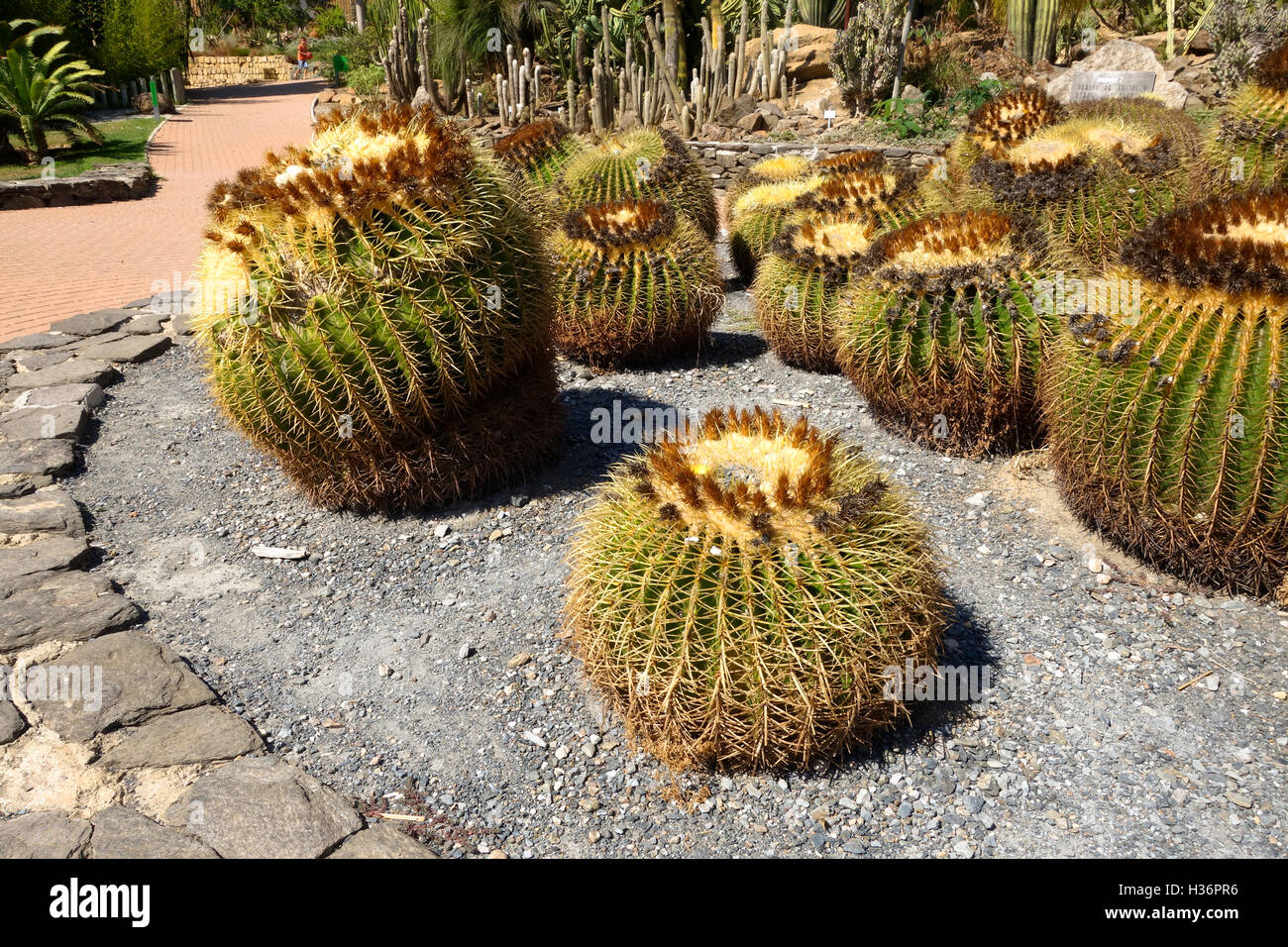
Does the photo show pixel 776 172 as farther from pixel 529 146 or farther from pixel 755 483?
pixel 755 483

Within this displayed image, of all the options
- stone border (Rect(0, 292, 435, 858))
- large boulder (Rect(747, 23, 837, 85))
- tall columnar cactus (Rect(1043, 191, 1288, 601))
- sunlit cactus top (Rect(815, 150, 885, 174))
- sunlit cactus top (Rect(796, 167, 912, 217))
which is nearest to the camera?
stone border (Rect(0, 292, 435, 858))

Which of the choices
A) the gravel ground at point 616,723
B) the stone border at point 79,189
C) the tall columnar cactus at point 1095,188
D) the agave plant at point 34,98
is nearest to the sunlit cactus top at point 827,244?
the tall columnar cactus at point 1095,188

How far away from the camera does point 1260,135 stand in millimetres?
5051

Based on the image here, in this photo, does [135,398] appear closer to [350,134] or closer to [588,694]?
[350,134]

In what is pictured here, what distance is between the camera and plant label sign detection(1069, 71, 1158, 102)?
34.1 ft

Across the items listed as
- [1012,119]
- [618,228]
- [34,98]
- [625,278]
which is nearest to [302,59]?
[34,98]

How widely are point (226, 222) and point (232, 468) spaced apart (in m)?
1.69

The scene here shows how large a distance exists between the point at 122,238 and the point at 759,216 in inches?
346

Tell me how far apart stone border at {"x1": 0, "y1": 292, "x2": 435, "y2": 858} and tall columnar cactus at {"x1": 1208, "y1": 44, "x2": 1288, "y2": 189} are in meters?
5.39

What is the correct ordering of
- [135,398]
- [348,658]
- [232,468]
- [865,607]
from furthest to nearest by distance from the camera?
[135,398] → [232,468] → [348,658] → [865,607]

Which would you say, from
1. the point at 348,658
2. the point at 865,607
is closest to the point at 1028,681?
the point at 865,607

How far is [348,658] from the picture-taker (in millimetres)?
3598

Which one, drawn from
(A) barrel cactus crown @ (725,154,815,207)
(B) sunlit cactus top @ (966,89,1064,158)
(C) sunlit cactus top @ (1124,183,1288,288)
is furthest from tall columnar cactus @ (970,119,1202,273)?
(A) barrel cactus crown @ (725,154,815,207)

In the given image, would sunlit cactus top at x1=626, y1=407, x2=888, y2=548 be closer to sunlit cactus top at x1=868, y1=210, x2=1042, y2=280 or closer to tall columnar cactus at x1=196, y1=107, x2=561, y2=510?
tall columnar cactus at x1=196, y1=107, x2=561, y2=510
